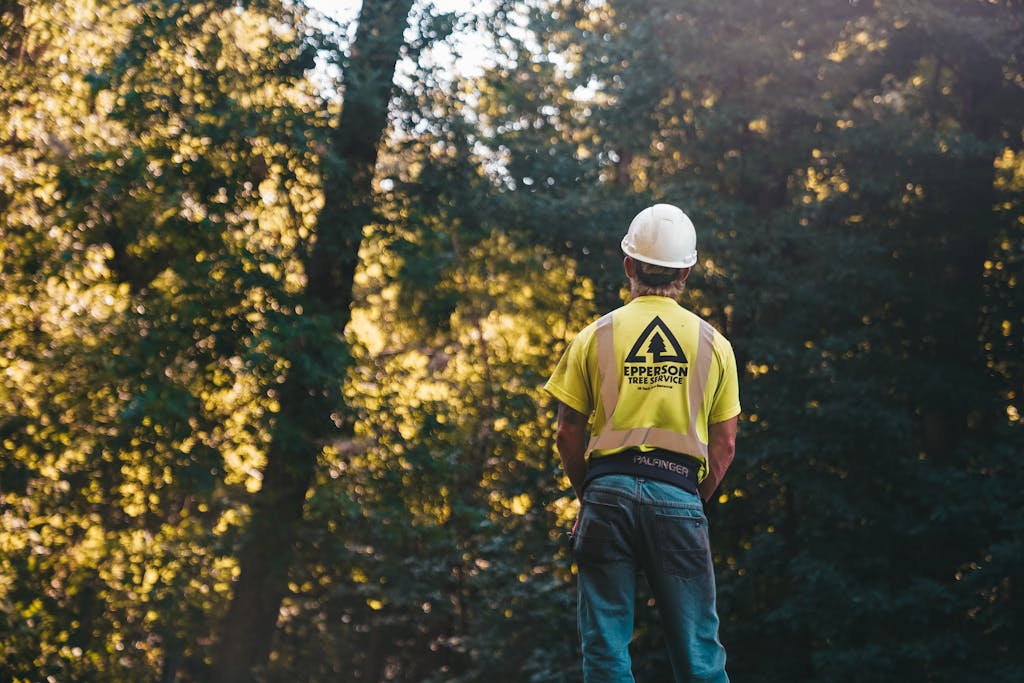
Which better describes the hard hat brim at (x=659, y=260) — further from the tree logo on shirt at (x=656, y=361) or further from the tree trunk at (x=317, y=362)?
→ the tree trunk at (x=317, y=362)

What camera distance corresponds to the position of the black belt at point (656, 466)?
134 inches

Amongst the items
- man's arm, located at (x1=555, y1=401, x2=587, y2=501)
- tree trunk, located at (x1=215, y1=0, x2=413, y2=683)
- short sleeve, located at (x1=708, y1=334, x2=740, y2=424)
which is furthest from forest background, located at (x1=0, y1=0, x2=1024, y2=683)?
short sleeve, located at (x1=708, y1=334, x2=740, y2=424)

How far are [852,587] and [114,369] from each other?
683 cm

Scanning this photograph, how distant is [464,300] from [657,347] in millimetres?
10254

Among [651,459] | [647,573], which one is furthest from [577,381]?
[647,573]

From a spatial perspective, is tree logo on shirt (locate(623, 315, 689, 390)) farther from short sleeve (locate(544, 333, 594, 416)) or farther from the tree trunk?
the tree trunk

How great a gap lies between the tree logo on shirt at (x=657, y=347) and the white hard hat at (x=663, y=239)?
22 centimetres

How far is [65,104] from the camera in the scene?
12.8m

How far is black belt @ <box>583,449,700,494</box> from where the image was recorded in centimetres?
340

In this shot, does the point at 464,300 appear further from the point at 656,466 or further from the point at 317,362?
the point at 656,466

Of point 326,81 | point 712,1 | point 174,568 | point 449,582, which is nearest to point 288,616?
point 449,582

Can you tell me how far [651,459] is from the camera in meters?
3.41

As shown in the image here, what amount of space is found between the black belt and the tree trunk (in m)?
7.88

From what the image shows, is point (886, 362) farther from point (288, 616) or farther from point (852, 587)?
point (288, 616)
